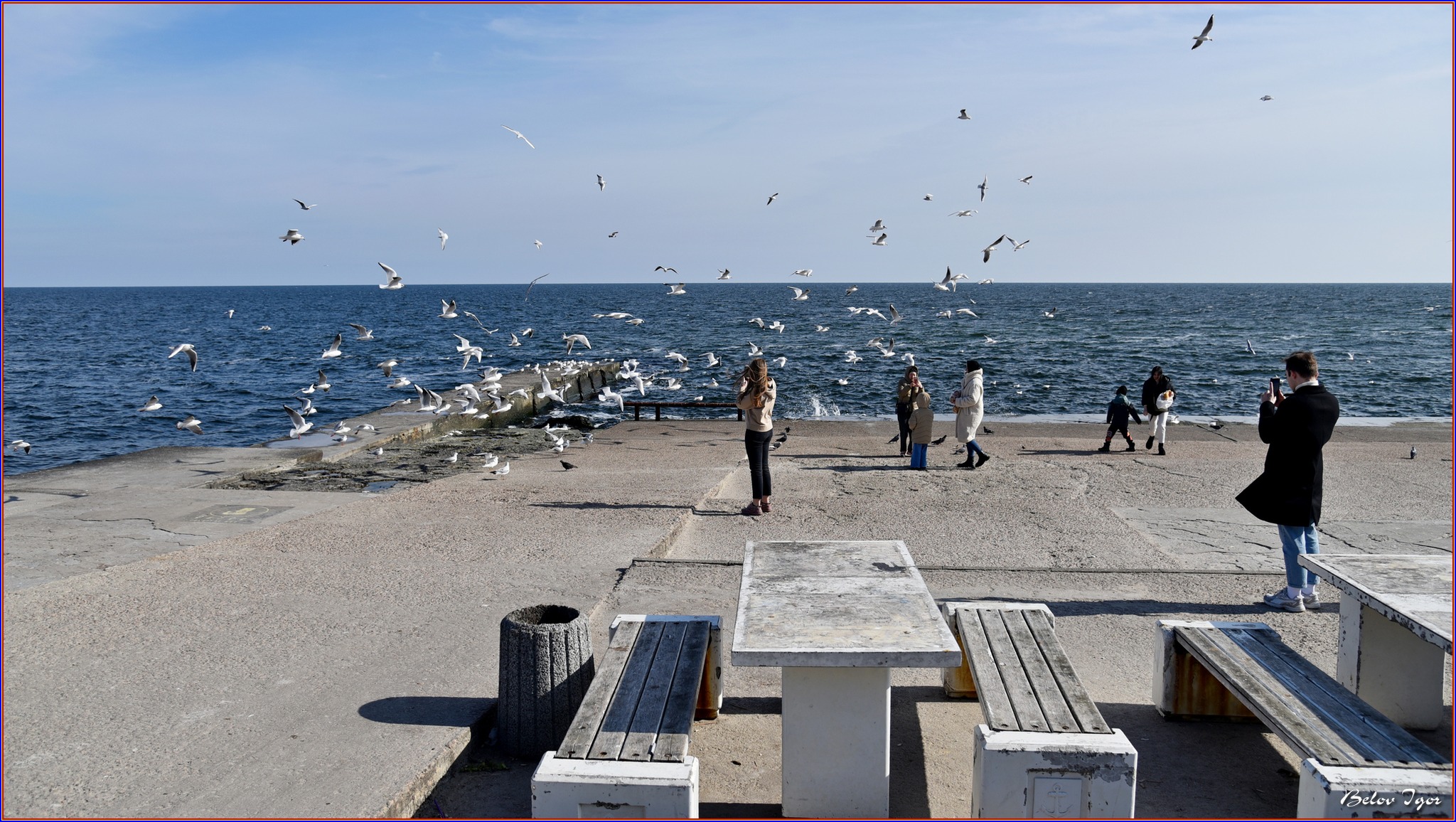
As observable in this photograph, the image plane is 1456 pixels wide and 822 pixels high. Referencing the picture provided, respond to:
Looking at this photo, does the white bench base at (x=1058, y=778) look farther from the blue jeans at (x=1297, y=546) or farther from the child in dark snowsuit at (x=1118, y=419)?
the child in dark snowsuit at (x=1118, y=419)

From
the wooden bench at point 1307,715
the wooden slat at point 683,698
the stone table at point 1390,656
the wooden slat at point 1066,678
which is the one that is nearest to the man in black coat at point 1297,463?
the stone table at point 1390,656

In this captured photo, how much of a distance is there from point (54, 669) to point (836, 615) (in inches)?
168

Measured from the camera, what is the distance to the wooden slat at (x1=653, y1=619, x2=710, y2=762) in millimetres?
3701

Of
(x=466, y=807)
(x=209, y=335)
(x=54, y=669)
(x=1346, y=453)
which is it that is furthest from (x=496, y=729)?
(x=209, y=335)

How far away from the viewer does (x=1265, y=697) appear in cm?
A: 409

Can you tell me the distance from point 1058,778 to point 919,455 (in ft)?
30.5

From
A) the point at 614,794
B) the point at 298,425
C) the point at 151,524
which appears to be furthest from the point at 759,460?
the point at 298,425

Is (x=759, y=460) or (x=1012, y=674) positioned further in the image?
(x=759, y=460)

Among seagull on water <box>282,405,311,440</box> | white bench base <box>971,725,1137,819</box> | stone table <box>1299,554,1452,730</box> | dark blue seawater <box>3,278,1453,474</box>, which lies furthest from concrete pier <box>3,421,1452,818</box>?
dark blue seawater <box>3,278,1453,474</box>

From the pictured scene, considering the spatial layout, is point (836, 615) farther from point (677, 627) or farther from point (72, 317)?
point (72, 317)

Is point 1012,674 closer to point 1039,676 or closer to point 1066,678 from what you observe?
point 1039,676

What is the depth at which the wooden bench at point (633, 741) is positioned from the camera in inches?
138

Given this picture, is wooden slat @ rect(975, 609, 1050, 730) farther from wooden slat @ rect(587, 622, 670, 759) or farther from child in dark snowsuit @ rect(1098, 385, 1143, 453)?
child in dark snowsuit @ rect(1098, 385, 1143, 453)

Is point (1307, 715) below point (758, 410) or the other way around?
below
